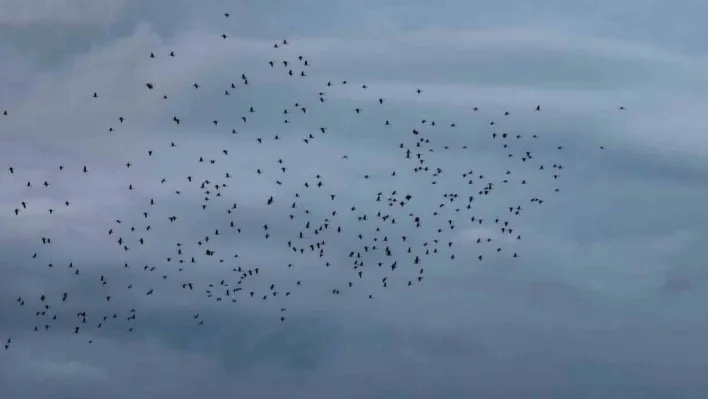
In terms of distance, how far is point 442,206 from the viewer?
561 feet

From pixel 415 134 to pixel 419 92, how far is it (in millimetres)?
7039

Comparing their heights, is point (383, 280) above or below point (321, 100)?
below

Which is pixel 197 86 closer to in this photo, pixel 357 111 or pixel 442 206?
pixel 357 111

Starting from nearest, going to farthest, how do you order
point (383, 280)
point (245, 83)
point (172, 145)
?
point (245, 83) < point (172, 145) < point (383, 280)

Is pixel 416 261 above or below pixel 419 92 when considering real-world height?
below

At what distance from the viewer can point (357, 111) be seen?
168m

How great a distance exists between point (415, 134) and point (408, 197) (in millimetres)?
9619

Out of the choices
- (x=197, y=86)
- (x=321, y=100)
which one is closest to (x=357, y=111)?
(x=321, y=100)

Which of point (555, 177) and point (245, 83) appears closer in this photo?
point (245, 83)

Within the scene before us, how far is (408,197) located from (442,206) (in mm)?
6968

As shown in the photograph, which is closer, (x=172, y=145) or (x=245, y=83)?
(x=245, y=83)

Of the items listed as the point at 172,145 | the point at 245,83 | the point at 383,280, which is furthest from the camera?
the point at 383,280

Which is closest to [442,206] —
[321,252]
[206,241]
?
[321,252]

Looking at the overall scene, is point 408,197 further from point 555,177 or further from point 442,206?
point 555,177
